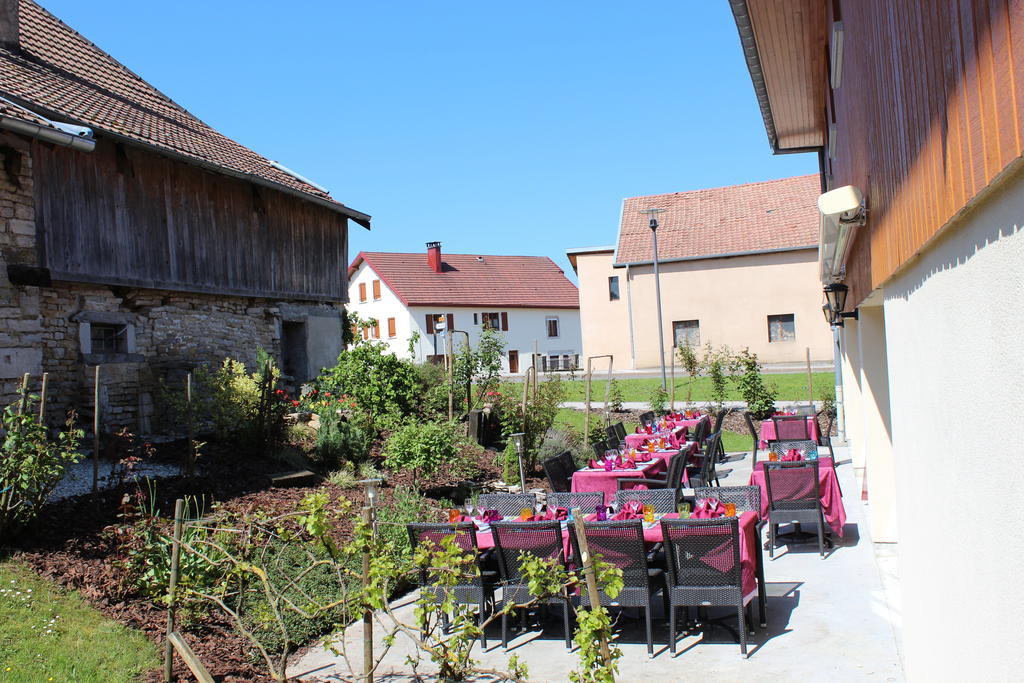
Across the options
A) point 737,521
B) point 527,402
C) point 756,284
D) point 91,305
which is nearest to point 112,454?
point 91,305

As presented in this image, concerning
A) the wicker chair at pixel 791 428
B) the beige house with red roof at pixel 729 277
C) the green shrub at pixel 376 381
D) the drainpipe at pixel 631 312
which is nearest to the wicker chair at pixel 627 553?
the green shrub at pixel 376 381

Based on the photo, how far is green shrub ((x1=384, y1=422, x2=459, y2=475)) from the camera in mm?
10711

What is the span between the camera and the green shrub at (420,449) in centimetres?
1071

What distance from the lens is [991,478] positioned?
2.04 meters

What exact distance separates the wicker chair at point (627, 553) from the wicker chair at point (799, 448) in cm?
368

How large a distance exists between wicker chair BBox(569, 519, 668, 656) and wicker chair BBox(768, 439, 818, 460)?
368 centimetres

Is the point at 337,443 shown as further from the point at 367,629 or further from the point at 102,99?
the point at 367,629

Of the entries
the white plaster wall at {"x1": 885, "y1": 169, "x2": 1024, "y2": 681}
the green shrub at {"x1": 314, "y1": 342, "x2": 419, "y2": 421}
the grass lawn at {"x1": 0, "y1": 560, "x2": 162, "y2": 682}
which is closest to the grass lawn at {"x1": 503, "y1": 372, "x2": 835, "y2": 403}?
the green shrub at {"x1": 314, "y1": 342, "x2": 419, "y2": 421}

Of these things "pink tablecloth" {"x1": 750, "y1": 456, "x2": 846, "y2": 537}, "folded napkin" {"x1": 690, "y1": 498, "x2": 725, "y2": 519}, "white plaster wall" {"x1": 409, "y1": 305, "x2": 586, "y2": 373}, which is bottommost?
"pink tablecloth" {"x1": 750, "y1": 456, "x2": 846, "y2": 537}

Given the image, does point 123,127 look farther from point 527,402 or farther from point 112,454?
point 527,402

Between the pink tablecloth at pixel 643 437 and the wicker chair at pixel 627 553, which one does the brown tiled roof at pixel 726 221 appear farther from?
the wicker chair at pixel 627 553

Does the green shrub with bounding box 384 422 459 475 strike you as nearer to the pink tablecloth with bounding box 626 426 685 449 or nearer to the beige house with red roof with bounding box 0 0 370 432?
the pink tablecloth with bounding box 626 426 685 449

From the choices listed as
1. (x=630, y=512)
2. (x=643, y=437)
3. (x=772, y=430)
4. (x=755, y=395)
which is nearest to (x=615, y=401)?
(x=755, y=395)

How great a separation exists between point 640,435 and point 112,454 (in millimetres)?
7411
